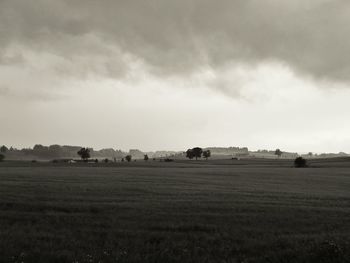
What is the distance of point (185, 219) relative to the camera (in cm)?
1908

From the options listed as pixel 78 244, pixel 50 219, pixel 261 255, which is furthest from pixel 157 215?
pixel 261 255

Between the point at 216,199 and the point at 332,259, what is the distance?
635 inches

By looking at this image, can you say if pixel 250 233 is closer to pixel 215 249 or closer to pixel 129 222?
pixel 215 249

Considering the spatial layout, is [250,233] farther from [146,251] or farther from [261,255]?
[146,251]

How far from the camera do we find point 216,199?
27.5 m

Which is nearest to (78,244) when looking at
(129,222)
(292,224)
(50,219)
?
(129,222)

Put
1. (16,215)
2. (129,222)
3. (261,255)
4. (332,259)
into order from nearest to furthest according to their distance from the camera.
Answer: (332,259) < (261,255) < (129,222) < (16,215)

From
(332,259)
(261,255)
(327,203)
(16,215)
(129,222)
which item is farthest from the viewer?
(327,203)

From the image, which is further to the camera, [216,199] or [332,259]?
[216,199]

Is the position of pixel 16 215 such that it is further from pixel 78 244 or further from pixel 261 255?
pixel 261 255

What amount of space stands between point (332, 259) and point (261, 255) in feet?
7.58

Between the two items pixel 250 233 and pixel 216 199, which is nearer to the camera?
pixel 250 233

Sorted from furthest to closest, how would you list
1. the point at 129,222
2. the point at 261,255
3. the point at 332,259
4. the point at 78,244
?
the point at 129,222 → the point at 78,244 → the point at 261,255 → the point at 332,259

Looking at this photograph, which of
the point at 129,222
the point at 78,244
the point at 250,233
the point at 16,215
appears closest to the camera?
the point at 78,244
